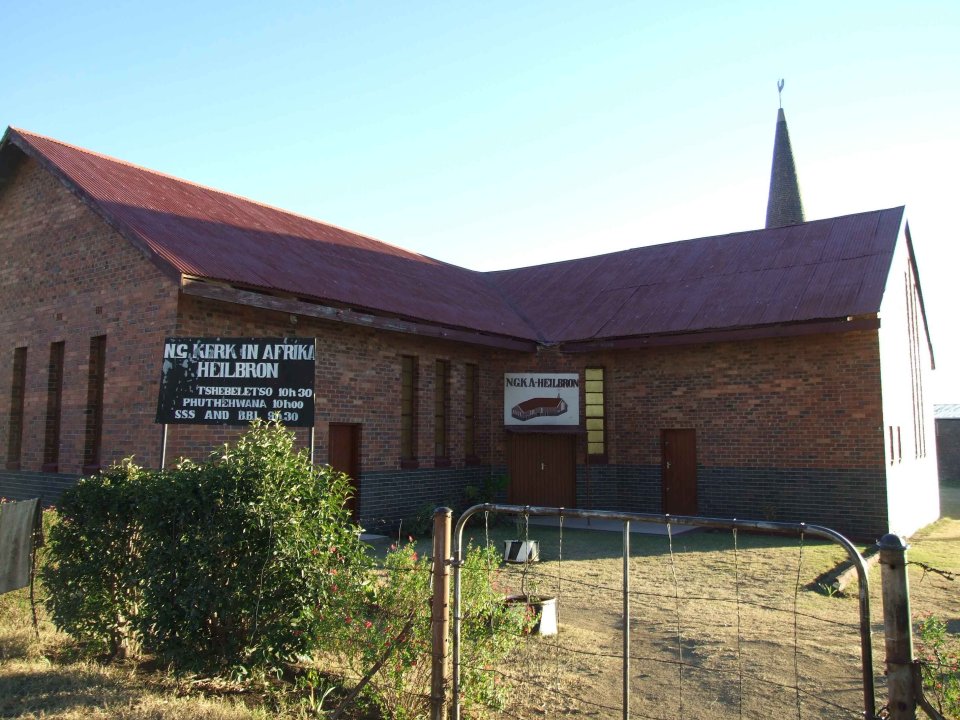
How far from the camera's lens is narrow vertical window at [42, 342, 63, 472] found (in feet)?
44.3

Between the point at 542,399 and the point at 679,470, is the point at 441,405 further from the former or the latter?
the point at 679,470

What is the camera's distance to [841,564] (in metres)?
11.9

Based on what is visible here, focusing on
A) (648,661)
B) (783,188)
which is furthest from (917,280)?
(648,661)

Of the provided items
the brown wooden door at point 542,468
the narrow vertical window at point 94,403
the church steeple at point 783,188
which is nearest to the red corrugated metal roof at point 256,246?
the narrow vertical window at point 94,403

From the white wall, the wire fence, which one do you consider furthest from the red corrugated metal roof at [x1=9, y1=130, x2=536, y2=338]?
the white wall

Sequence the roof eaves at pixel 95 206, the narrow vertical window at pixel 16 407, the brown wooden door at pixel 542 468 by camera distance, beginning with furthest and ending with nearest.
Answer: the brown wooden door at pixel 542 468 < the narrow vertical window at pixel 16 407 < the roof eaves at pixel 95 206

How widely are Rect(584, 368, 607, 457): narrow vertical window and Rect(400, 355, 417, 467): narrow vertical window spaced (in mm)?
4329

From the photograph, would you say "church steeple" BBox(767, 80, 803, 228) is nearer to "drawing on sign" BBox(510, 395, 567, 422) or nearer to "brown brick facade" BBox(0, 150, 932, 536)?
"brown brick facade" BBox(0, 150, 932, 536)

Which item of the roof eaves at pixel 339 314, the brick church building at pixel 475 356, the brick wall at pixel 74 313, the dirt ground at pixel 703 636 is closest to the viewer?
the dirt ground at pixel 703 636

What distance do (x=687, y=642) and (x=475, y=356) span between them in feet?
35.9

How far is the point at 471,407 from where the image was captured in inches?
701

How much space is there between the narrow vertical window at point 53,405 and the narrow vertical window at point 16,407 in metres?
0.90

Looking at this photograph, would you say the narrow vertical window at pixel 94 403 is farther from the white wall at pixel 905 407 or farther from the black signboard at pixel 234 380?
the white wall at pixel 905 407

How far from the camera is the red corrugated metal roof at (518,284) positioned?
1314cm
